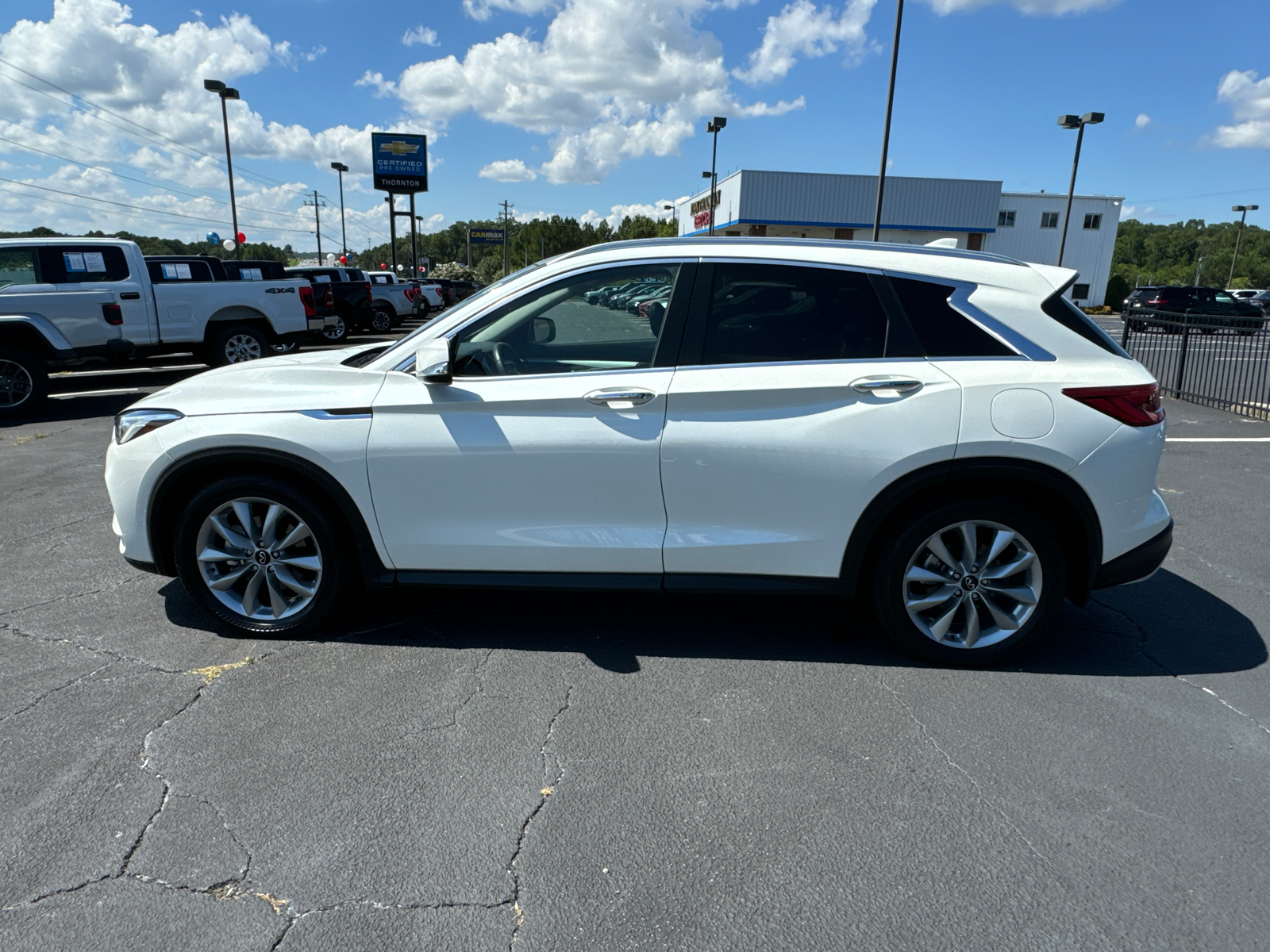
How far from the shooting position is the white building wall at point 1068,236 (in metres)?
57.4

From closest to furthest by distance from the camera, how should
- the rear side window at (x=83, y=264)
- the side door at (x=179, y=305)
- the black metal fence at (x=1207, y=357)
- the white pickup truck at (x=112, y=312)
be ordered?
the white pickup truck at (x=112, y=312) < the rear side window at (x=83, y=264) < the black metal fence at (x=1207, y=357) < the side door at (x=179, y=305)

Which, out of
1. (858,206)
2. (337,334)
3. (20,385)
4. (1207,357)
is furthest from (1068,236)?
(20,385)

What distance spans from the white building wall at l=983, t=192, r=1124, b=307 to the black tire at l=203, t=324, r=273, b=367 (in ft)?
180

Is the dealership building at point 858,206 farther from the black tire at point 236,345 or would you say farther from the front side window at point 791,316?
the front side window at point 791,316

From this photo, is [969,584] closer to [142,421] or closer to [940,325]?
[940,325]

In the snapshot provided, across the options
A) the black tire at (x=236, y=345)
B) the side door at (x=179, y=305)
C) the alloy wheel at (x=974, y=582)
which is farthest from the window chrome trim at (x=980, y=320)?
the side door at (x=179, y=305)

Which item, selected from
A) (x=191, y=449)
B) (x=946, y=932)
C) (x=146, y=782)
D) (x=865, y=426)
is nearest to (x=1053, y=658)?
(x=865, y=426)

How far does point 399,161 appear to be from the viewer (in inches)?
2101

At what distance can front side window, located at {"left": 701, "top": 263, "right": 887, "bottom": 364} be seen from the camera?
3520mm

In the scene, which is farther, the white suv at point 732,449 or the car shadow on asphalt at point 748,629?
the car shadow on asphalt at point 748,629

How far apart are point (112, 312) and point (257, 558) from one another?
9.12m

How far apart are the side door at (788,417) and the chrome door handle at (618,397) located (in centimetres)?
12

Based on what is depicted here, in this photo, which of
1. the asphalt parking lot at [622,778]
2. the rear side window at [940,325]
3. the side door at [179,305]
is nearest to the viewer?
the asphalt parking lot at [622,778]

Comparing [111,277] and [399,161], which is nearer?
[111,277]
